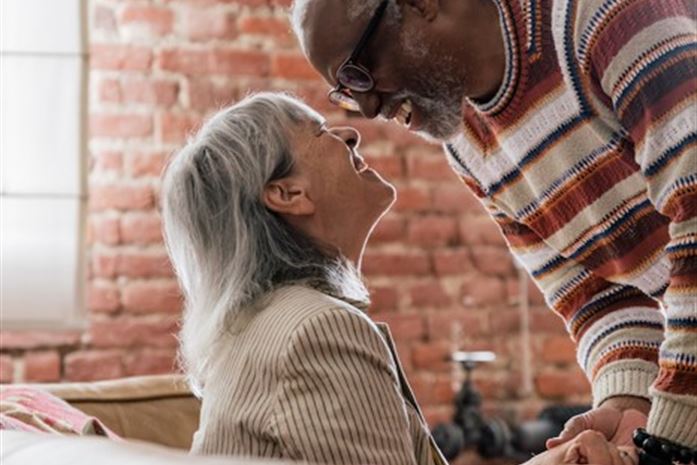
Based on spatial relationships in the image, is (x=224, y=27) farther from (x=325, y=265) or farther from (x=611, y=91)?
(x=611, y=91)

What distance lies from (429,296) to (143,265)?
0.80 meters

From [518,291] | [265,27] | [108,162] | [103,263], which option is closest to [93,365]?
[103,263]

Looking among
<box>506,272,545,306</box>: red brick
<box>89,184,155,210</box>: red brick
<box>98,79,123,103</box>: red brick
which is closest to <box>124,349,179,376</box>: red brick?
<box>89,184,155,210</box>: red brick

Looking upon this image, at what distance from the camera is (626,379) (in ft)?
6.10

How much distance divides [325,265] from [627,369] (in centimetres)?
47

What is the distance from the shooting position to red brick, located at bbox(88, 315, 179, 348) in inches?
125

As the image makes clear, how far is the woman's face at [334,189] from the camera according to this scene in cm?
193

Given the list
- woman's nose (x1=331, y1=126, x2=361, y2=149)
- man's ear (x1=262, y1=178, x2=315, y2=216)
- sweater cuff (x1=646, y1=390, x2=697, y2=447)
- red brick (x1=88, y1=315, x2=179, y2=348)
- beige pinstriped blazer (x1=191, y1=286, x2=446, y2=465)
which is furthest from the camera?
red brick (x1=88, y1=315, x2=179, y2=348)

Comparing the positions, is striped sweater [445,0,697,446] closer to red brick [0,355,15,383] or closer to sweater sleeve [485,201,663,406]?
sweater sleeve [485,201,663,406]

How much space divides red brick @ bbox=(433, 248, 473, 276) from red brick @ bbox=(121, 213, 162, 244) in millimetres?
787

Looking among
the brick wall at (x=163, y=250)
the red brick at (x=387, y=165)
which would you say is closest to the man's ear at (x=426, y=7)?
the brick wall at (x=163, y=250)

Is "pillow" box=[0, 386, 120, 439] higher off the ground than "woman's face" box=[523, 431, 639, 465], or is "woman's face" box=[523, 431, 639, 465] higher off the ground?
"woman's face" box=[523, 431, 639, 465]

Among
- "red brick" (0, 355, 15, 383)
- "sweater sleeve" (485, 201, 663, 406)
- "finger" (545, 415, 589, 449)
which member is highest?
"sweater sleeve" (485, 201, 663, 406)

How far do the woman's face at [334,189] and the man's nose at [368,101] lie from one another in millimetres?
105
